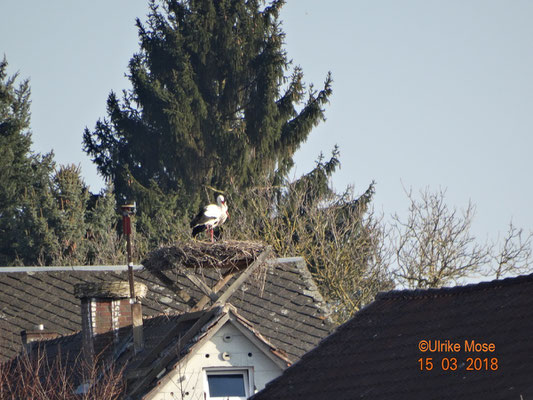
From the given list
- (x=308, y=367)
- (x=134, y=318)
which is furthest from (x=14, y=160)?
(x=308, y=367)

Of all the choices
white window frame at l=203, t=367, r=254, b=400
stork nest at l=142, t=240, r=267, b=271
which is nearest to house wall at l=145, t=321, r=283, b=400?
white window frame at l=203, t=367, r=254, b=400

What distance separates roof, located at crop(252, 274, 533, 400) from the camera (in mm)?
10117

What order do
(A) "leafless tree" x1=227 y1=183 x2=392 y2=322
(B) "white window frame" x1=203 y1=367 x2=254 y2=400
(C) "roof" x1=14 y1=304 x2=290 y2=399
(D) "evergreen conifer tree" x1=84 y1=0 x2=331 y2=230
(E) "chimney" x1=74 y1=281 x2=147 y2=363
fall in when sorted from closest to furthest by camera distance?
(C) "roof" x1=14 y1=304 x2=290 y2=399
(B) "white window frame" x1=203 y1=367 x2=254 y2=400
(E) "chimney" x1=74 y1=281 x2=147 y2=363
(A) "leafless tree" x1=227 y1=183 x2=392 y2=322
(D) "evergreen conifer tree" x1=84 y1=0 x2=331 y2=230

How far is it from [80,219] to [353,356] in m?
29.1

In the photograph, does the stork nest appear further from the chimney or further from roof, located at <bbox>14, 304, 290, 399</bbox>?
the chimney

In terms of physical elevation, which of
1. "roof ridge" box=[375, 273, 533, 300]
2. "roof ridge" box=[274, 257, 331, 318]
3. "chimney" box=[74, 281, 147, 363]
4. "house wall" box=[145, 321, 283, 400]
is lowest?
"roof ridge" box=[375, 273, 533, 300]

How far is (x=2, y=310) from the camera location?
20.9m

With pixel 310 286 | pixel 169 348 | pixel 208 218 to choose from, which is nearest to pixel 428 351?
pixel 169 348

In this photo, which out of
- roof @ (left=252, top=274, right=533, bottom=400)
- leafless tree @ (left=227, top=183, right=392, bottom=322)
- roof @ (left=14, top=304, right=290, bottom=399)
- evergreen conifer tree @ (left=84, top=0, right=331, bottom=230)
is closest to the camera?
roof @ (left=252, top=274, right=533, bottom=400)

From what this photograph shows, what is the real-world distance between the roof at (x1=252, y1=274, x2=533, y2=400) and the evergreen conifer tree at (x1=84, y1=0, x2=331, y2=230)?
32662 mm

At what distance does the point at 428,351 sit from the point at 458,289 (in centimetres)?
116

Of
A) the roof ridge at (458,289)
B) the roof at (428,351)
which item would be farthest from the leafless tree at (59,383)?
the roof ridge at (458,289)

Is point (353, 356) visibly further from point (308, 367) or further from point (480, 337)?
point (480, 337)

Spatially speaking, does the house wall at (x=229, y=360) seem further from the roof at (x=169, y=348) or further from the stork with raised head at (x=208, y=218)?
the stork with raised head at (x=208, y=218)
